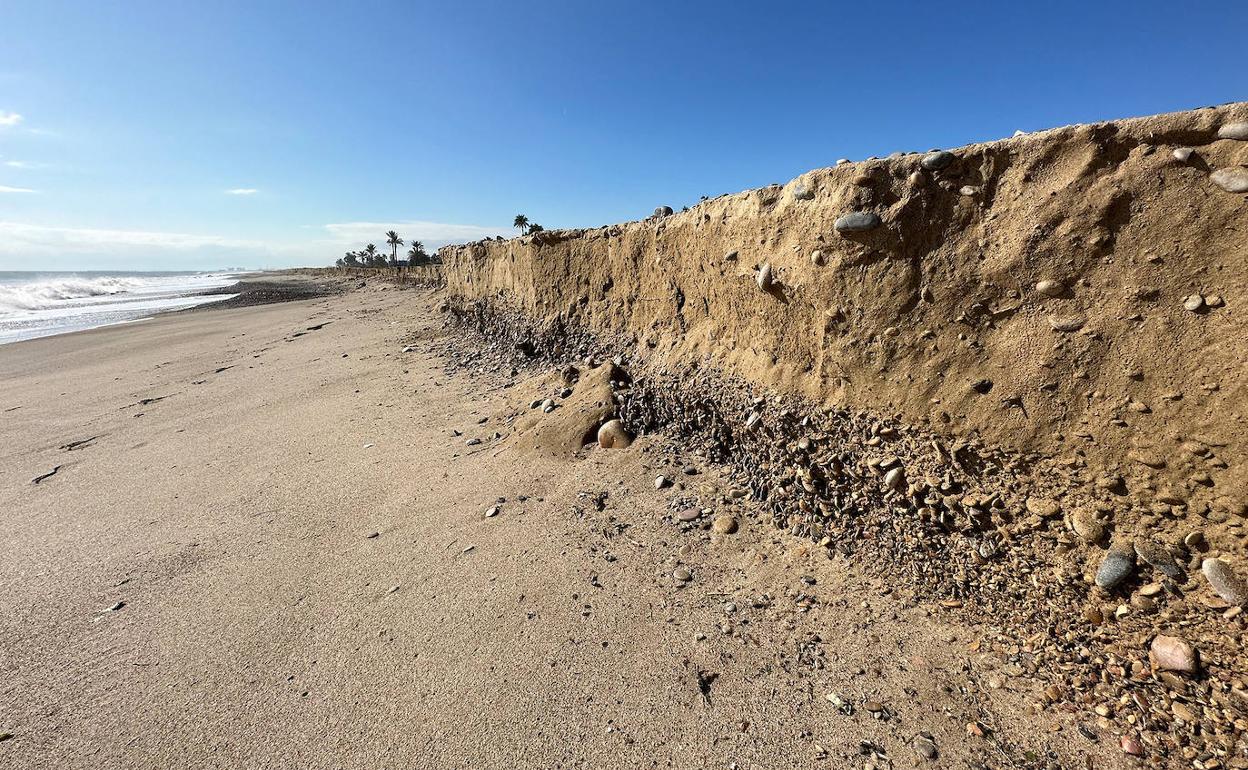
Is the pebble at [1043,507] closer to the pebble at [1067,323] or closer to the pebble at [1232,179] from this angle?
the pebble at [1067,323]

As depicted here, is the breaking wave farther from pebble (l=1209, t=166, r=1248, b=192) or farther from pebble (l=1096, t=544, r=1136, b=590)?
pebble (l=1209, t=166, r=1248, b=192)

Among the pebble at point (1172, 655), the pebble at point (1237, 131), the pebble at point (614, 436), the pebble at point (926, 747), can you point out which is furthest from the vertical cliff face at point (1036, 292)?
the pebble at point (926, 747)

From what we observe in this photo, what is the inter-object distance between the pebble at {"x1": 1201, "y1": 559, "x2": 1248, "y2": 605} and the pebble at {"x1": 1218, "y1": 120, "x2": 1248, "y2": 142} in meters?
1.77

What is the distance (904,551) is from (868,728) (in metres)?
0.98

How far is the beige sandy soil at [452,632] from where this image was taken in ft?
7.05

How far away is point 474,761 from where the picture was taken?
2.13m

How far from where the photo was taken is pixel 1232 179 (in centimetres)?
204

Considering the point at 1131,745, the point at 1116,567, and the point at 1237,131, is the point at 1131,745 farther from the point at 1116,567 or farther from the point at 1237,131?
the point at 1237,131

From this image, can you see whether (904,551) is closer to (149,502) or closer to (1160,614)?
(1160,614)

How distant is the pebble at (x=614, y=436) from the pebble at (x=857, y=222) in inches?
96.0

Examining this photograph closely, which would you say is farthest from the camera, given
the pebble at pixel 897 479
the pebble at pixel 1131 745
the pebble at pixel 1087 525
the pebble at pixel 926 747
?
the pebble at pixel 897 479

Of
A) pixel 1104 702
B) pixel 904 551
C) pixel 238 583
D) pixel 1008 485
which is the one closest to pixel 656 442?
pixel 904 551

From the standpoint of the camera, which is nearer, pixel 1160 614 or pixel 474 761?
pixel 1160 614

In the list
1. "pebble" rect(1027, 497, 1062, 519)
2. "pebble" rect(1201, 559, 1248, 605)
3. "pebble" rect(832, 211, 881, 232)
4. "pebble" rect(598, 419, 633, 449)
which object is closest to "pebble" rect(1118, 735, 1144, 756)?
"pebble" rect(1201, 559, 1248, 605)
